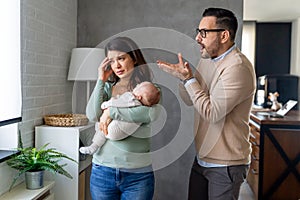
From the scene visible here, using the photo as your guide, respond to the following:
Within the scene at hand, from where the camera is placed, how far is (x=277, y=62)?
7.28m

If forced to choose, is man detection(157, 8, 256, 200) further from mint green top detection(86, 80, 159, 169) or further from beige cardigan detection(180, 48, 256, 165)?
mint green top detection(86, 80, 159, 169)

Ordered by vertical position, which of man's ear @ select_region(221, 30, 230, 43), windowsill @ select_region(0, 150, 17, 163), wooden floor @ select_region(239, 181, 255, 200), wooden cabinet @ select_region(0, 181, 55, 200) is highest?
man's ear @ select_region(221, 30, 230, 43)

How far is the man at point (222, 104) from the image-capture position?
1564 mm

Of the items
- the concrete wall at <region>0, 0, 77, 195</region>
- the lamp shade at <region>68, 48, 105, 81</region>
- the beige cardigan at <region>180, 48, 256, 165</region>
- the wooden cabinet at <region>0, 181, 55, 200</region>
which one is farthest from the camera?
the lamp shade at <region>68, 48, 105, 81</region>

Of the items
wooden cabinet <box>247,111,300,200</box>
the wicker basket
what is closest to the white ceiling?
wooden cabinet <box>247,111,300,200</box>

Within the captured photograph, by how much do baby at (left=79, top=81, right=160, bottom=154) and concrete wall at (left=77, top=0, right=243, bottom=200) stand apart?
1055 mm

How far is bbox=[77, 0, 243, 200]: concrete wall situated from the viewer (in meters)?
2.81

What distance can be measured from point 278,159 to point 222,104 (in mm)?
2055

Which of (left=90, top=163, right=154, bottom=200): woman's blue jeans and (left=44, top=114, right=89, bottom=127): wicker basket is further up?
(left=44, top=114, right=89, bottom=127): wicker basket

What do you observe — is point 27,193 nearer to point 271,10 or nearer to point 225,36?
point 225,36

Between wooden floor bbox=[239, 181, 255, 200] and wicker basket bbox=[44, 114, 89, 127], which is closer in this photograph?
wicker basket bbox=[44, 114, 89, 127]

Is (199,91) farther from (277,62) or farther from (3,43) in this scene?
(277,62)

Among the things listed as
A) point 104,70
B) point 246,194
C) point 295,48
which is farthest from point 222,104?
point 295,48

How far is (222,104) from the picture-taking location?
1553 millimetres
